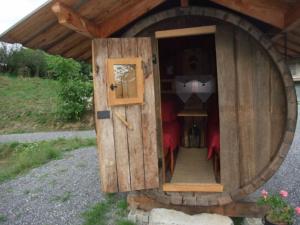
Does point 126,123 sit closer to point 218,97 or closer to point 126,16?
point 218,97

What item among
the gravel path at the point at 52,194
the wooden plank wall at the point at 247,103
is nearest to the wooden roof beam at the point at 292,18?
the wooden plank wall at the point at 247,103

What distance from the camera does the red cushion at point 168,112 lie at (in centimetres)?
501

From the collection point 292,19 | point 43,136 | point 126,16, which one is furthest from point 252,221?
point 43,136

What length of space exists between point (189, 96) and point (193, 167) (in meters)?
1.52

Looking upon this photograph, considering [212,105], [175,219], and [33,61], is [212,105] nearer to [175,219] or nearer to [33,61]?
[175,219]

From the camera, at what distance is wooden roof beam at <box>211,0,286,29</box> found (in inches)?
116

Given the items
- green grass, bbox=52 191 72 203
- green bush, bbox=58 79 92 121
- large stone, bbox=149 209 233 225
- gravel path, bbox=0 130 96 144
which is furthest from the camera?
green bush, bbox=58 79 92 121

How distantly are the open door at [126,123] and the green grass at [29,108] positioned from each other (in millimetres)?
8762

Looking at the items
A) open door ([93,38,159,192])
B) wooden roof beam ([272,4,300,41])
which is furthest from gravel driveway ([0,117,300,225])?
wooden roof beam ([272,4,300,41])

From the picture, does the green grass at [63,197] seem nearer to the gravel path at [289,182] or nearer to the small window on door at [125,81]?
the small window on door at [125,81]

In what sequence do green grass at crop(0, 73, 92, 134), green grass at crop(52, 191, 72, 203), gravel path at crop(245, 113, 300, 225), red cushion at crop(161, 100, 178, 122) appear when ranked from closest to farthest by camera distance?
1. gravel path at crop(245, 113, 300, 225)
2. green grass at crop(52, 191, 72, 203)
3. red cushion at crop(161, 100, 178, 122)
4. green grass at crop(0, 73, 92, 134)

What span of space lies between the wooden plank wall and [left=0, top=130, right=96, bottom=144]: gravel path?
7.27 metres

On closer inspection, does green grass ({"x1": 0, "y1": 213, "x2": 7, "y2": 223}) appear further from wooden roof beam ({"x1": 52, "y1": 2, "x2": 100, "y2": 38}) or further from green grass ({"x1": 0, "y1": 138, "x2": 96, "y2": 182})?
wooden roof beam ({"x1": 52, "y1": 2, "x2": 100, "y2": 38})

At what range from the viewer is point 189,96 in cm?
564
